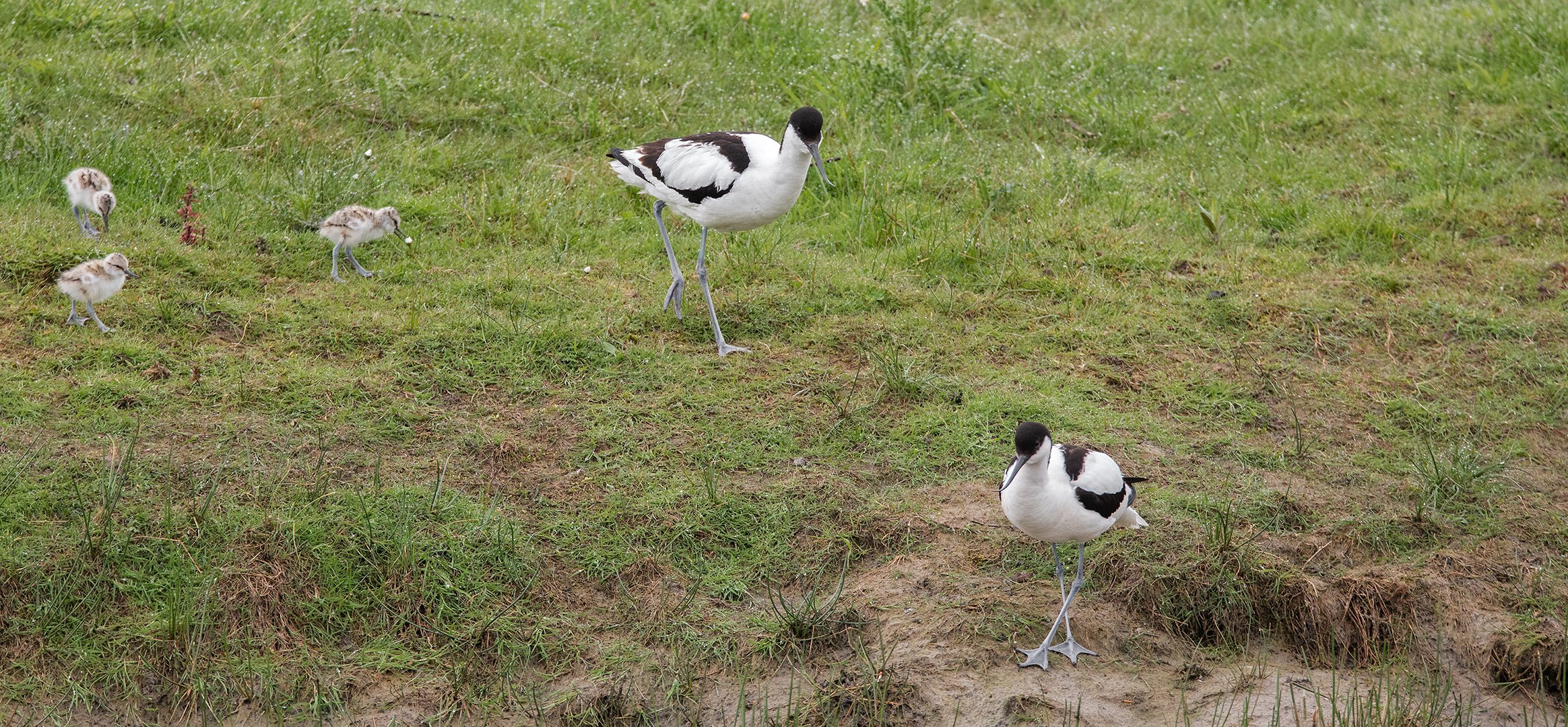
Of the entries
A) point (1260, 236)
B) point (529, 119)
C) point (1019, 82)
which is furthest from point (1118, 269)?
point (529, 119)

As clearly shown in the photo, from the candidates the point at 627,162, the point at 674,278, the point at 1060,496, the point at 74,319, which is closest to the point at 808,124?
the point at 674,278

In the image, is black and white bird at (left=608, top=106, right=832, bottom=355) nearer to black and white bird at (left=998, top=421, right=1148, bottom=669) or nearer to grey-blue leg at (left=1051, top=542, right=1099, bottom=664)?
black and white bird at (left=998, top=421, right=1148, bottom=669)

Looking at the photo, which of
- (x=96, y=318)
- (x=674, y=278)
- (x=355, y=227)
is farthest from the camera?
(x=674, y=278)

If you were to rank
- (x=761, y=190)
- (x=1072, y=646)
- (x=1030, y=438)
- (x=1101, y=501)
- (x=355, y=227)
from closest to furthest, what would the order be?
(x=1030, y=438)
(x=1101, y=501)
(x=1072, y=646)
(x=761, y=190)
(x=355, y=227)

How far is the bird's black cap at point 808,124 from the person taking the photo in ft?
20.1

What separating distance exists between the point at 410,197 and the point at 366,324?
4.69 ft

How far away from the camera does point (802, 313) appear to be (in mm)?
6867

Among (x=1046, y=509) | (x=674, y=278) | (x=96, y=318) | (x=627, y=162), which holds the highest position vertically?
(x=1046, y=509)

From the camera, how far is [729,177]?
6.34 meters

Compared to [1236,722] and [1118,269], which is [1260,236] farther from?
[1236,722]

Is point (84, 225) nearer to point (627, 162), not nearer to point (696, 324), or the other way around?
point (627, 162)

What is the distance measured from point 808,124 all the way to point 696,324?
1.21m

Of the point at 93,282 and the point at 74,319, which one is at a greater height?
the point at 93,282

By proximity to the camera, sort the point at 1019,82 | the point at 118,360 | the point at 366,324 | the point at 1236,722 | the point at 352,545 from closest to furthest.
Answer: the point at 1236,722, the point at 352,545, the point at 118,360, the point at 366,324, the point at 1019,82
